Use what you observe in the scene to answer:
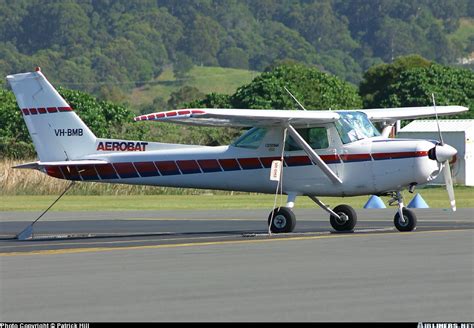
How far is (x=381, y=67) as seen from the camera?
135500 mm

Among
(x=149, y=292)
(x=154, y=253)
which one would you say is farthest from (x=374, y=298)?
(x=154, y=253)

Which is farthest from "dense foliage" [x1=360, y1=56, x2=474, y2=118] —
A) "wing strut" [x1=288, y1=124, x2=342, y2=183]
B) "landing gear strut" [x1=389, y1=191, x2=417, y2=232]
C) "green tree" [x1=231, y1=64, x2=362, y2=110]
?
"landing gear strut" [x1=389, y1=191, x2=417, y2=232]

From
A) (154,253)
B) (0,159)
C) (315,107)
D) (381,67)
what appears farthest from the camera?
(381,67)

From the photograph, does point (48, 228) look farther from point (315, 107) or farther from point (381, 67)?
point (381, 67)

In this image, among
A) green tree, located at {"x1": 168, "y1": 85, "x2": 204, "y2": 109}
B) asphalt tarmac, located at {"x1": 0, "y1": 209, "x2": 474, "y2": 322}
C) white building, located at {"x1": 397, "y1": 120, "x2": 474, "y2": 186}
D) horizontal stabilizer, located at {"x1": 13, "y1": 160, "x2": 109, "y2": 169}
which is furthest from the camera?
green tree, located at {"x1": 168, "y1": 85, "x2": 204, "y2": 109}

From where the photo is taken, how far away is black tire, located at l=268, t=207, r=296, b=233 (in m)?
22.6

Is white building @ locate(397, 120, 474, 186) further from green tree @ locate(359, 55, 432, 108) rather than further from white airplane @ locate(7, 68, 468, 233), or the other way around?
green tree @ locate(359, 55, 432, 108)

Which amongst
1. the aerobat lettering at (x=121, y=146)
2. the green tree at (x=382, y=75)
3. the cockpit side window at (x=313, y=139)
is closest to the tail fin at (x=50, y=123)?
the aerobat lettering at (x=121, y=146)

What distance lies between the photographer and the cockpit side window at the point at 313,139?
76.3 ft

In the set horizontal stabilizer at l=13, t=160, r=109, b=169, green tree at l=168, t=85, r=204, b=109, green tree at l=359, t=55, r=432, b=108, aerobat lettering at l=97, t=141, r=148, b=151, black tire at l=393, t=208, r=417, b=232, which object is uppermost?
aerobat lettering at l=97, t=141, r=148, b=151

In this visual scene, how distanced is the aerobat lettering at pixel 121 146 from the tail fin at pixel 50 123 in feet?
0.66

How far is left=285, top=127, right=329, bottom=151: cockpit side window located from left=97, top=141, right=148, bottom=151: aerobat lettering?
3013 millimetres

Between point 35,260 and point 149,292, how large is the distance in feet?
16.2

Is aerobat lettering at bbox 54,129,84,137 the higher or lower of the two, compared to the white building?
higher
